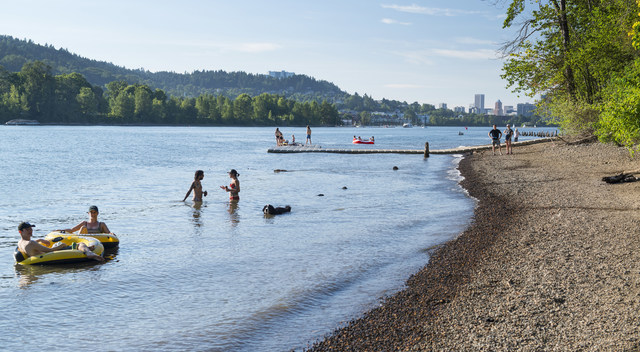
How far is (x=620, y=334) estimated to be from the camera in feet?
20.8

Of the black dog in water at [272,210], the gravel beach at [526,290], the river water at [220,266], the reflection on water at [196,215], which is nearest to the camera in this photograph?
the gravel beach at [526,290]

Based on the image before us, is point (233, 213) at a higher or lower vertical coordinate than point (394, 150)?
lower

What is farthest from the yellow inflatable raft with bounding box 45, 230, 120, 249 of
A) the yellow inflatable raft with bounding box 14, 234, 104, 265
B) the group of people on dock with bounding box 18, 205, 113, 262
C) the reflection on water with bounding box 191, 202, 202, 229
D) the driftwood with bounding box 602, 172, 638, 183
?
the driftwood with bounding box 602, 172, 638, 183

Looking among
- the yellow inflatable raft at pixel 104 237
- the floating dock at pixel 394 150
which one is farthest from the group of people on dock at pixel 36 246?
the floating dock at pixel 394 150

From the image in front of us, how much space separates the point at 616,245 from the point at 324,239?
7.71m

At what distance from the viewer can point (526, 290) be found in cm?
860

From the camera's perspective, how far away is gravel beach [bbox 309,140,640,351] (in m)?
6.70

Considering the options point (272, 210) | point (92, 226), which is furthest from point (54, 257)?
point (272, 210)

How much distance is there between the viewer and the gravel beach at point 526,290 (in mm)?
6703

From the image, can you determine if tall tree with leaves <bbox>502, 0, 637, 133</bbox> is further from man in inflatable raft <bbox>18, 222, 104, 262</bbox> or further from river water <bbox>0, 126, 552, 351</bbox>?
man in inflatable raft <bbox>18, 222, 104, 262</bbox>

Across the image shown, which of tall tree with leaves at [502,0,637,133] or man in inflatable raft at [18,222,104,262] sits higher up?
tall tree with leaves at [502,0,637,133]

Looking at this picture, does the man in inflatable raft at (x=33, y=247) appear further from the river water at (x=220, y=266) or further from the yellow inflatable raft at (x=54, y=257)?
the river water at (x=220, y=266)

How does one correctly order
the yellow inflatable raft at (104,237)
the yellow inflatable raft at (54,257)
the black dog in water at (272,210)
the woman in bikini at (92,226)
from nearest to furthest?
1. the yellow inflatable raft at (54,257)
2. the yellow inflatable raft at (104,237)
3. the woman in bikini at (92,226)
4. the black dog in water at (272,210)

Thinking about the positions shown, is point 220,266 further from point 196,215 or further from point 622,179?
point 622,179
